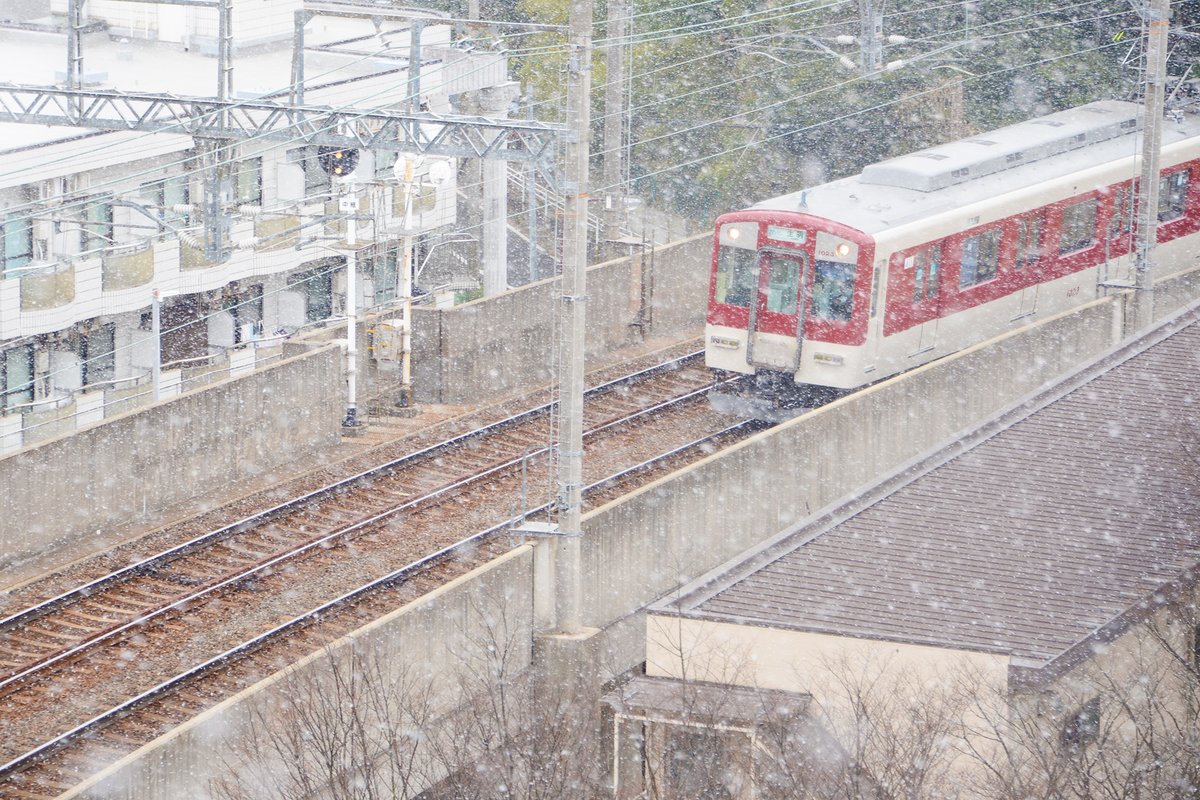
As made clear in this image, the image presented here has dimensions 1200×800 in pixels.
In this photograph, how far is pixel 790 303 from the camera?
20547 mm

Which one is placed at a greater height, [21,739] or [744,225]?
[744,225]

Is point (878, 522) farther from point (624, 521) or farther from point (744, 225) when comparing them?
point (744, 225)

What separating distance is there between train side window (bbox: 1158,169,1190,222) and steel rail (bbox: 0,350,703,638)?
7161 mm

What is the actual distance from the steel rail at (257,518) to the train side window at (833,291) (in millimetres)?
3158

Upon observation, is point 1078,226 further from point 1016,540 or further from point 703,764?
point 703,764

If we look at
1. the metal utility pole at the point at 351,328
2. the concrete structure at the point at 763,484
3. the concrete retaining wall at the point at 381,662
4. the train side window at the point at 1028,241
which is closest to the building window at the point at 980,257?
the train side window at the point at 1028,241

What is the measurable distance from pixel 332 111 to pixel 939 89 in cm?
2042

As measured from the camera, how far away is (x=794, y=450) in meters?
18.5

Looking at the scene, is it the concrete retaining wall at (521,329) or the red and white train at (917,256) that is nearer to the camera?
the red and white train at (917,256)

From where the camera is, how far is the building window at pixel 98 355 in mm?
28172

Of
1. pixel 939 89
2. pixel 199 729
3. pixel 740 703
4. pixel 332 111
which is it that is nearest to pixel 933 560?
pixel 740 703

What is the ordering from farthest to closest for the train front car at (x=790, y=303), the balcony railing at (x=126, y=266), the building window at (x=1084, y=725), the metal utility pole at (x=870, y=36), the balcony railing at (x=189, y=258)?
the balcony railing at (x=189, y=258) → the balcony railing at (x=126, y=266) → the metal utility pole at (x=870, y=36) → the train front car at (x=790, y=303) → the building window at (x=1084, y=725)

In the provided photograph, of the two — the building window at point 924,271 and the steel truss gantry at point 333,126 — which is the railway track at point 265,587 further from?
the steel truss gantry at point 333,126

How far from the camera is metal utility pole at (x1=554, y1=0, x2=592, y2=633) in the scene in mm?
13906
